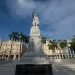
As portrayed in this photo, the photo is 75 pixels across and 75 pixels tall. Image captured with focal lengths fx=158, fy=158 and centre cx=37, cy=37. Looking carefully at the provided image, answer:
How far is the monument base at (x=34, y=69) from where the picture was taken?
56.2 ft

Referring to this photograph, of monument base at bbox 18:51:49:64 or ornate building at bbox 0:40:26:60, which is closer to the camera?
monument base at bbox 18:51:49:64

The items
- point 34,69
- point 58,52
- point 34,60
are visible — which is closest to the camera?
point 34,69

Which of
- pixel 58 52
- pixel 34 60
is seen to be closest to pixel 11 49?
pixel 58 52

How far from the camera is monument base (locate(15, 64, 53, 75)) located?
17.1 metres

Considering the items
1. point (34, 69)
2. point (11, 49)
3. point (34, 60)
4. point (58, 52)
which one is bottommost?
point (34, 69)

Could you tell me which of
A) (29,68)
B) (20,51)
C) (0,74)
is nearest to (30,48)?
(20,51)

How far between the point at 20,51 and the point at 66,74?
2708 inches

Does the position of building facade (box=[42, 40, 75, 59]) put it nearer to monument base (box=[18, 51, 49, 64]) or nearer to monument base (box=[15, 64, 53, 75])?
monument base (box=[18, 51, 49, 64])

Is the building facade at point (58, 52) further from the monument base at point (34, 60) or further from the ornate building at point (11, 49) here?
the monument base at point (34, 60)

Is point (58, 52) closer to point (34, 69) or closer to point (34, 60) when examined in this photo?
point (34, 60)

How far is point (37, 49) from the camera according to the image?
62094mm

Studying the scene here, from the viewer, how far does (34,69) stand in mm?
17594

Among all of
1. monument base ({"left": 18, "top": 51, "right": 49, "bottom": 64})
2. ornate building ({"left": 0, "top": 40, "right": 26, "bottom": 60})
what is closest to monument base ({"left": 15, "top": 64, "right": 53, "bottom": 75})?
monument base ({"left": 18, "top": 51, "right": 49, "bottom": 64})

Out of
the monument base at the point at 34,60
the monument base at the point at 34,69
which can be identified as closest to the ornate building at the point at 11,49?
the monument base at the point at 34,60
